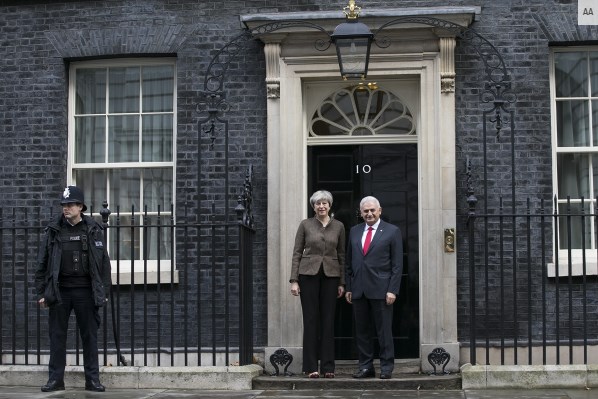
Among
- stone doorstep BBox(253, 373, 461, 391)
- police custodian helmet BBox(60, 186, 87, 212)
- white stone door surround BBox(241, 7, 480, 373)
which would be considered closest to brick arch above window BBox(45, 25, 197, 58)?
white stone door surround BBox(241, 7, 480, 373)

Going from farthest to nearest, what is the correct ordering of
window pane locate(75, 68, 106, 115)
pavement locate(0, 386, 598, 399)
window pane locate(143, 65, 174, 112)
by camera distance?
window pane locate(75, 68, 106, 115)
window pane locate(143, 65, 174, 112)
pavement locate(0, 386, 598, 399)

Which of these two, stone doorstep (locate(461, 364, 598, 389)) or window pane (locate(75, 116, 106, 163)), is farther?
window pane (locate(75, 116, 106, 163))

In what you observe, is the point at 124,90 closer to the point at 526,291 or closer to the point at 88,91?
the point at 88,91

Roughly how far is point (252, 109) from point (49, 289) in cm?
318

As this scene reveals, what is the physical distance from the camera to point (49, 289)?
10219 millimetres

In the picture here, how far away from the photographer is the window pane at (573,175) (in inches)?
477

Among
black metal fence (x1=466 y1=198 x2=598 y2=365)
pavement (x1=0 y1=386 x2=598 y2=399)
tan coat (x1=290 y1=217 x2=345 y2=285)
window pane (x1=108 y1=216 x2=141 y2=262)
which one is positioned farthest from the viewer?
window pane (x1=108 y1=216 x2=141 y2=262)

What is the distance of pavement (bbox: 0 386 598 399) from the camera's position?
9.95m

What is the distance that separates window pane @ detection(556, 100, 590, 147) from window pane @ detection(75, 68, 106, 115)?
4.94m

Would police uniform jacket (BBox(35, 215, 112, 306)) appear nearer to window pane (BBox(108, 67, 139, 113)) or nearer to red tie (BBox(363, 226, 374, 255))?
red tie (BBox(363, 226, 374, 255))

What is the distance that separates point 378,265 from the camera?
36.3 feet

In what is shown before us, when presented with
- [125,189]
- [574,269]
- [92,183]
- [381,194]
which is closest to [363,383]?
[381,194]

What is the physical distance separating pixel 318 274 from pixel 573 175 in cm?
298

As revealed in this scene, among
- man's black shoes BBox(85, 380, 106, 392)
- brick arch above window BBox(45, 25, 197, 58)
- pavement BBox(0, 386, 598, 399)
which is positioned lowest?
pavement BBox(0, 386, 598, 399)
